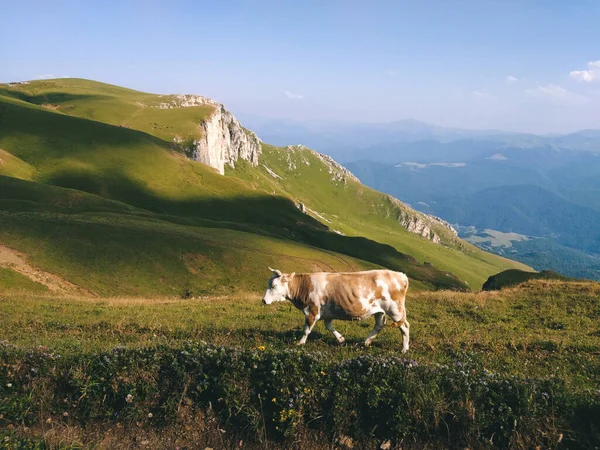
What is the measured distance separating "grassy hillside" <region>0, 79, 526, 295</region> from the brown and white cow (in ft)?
119

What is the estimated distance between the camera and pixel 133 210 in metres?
81.8

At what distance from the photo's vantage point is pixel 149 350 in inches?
455

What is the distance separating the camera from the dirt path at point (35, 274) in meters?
40.6

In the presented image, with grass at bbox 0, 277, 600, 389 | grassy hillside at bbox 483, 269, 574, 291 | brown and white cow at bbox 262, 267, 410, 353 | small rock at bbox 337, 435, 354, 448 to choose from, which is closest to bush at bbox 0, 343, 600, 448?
small rock at bbox 337, 435, 354, 448

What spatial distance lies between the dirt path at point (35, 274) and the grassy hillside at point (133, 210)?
1.46m

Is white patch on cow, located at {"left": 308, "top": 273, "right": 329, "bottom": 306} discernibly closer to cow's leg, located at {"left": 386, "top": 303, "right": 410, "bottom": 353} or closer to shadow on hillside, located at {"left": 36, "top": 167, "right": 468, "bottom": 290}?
cow's leg, located at {"left": 386, "top": 303, "right": 410, "bottom": 353}

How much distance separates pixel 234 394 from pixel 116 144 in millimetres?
138525

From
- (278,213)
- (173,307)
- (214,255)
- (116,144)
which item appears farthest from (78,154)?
(173,307)

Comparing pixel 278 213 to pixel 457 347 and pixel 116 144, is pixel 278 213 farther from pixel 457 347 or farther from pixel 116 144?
pixel 457 347

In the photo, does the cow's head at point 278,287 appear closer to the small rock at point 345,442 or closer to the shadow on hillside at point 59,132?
the small rock at point 345,442

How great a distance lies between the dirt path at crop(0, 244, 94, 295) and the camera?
40.6m

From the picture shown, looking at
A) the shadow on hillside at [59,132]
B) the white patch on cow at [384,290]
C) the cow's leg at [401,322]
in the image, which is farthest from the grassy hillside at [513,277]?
the shadow on hillside at [59,132]

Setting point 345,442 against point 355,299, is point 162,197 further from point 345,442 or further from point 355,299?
point 345,442

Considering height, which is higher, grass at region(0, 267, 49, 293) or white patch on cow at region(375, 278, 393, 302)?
white patch on cow at region(375, 278, 393, 302)
